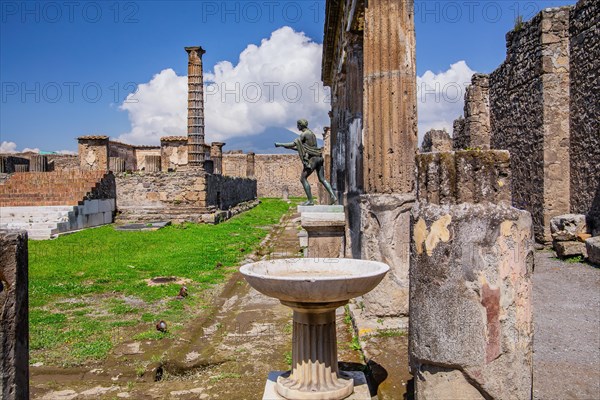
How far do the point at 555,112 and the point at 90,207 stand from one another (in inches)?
554

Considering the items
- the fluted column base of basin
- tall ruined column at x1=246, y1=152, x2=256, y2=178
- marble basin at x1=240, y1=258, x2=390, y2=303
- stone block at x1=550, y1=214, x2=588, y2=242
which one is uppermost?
tall ruined column at x1=246, y1=152, x2=256, y2=178

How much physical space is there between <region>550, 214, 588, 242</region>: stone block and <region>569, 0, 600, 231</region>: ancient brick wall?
0.26m

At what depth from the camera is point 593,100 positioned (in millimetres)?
9320

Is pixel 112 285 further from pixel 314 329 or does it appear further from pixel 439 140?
pixel 439 140

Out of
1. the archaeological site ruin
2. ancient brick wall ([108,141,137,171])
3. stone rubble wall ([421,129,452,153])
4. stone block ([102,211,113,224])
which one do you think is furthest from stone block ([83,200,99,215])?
ancient brick wall ([108,141,137,171])

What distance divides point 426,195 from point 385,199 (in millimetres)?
2362

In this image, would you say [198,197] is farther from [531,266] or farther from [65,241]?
[531,266]

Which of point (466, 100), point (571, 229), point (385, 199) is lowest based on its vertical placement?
point (571, 229)

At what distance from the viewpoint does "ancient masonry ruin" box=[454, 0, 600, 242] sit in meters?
9.41

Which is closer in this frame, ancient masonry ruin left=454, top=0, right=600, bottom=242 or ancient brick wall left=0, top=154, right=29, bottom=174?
ancient masonry ruin left=454, top=0, right=600, bottom=242

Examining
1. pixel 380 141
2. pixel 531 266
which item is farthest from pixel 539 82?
pixel 531 266

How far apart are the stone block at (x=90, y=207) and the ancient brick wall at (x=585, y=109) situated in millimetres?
14073

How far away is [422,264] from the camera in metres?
2.44

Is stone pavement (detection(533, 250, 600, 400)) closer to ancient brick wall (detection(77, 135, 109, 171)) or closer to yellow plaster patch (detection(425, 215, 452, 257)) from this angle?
yellow plaster patch (detection(425, 215, 452, 257))
